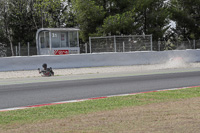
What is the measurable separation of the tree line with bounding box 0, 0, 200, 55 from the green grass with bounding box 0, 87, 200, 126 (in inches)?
1059

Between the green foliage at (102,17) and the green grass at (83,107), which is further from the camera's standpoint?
the green foliage at (102,17)

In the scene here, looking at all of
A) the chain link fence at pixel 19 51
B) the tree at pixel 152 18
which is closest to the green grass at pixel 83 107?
the chain link fence at pixel 19 51

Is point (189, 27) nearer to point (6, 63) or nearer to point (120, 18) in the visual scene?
point (120, 18)

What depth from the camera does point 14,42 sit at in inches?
1775

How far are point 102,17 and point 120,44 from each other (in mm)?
13796

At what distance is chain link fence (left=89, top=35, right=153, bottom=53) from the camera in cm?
2392

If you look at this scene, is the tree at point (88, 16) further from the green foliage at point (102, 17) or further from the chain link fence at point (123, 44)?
the chain link fence at point (123, 44)

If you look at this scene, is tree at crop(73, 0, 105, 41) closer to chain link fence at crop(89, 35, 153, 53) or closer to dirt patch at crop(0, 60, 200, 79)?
chain link fence at crop(89, 35, 153, 53)

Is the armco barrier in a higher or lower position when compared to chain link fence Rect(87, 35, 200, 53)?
lower

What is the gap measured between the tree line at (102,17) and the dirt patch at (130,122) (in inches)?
1145

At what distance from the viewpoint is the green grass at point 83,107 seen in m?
6.60

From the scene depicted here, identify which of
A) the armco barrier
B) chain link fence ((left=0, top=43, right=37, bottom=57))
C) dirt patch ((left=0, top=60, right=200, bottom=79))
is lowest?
dirt patch ((left=0, top=60, right=200, bottom=79))

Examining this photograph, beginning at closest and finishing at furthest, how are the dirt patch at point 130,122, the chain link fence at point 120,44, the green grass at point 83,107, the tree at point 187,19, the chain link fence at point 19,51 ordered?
1. the dirt patch at point 130,122
2. the green grass at point 83,107
3. the chain link fence at point 120,44
4. the chain link fence at point 19,51
5. the tree at point 187,19

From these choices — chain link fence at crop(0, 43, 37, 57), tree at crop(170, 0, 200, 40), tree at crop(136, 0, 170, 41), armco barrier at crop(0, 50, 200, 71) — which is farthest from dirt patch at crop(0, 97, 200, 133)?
tree at crop(170, 0, 200, 40)
